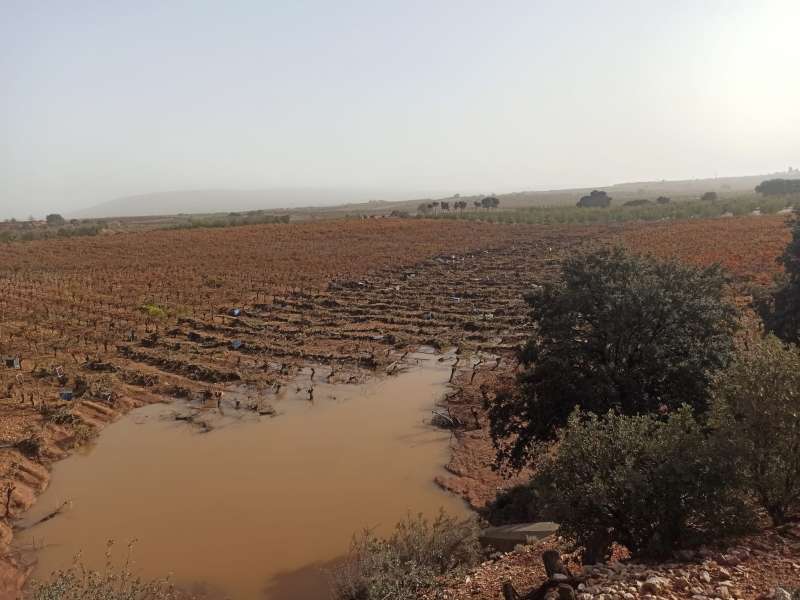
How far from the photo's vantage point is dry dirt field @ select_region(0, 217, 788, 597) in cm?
1350

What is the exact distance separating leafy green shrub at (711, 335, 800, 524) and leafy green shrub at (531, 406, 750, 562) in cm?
29

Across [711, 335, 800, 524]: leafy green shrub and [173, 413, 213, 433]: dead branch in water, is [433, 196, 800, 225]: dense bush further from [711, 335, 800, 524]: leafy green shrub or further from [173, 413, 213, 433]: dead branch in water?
[711, 335, 800, 524]: leafy green shrub

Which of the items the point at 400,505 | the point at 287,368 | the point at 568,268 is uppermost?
the point at 568,268

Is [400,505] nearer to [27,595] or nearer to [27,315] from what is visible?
[27,595]

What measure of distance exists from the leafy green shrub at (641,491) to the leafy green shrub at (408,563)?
1.73 m

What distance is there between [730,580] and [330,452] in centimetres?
861

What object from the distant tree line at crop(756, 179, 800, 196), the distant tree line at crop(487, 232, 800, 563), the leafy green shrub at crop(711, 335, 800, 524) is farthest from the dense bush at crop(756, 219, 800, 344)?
the distant tree line at crop(756, 179, 800, 196)

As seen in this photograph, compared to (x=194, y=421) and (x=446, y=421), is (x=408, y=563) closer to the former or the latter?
(x=446, y=421)

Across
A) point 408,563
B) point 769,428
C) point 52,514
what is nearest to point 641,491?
point 769,428

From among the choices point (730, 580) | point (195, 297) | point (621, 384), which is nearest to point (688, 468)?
point (730, 580)

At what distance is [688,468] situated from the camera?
19.3 feet

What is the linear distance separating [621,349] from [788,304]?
18.7ft

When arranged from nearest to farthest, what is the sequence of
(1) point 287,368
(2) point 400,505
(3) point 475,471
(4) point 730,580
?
(4) point 730,580, (2) point 400,505, (3) point 475,471, (1) point 287,368

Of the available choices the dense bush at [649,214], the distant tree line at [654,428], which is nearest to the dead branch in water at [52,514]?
the distant tree line at [654,428]
